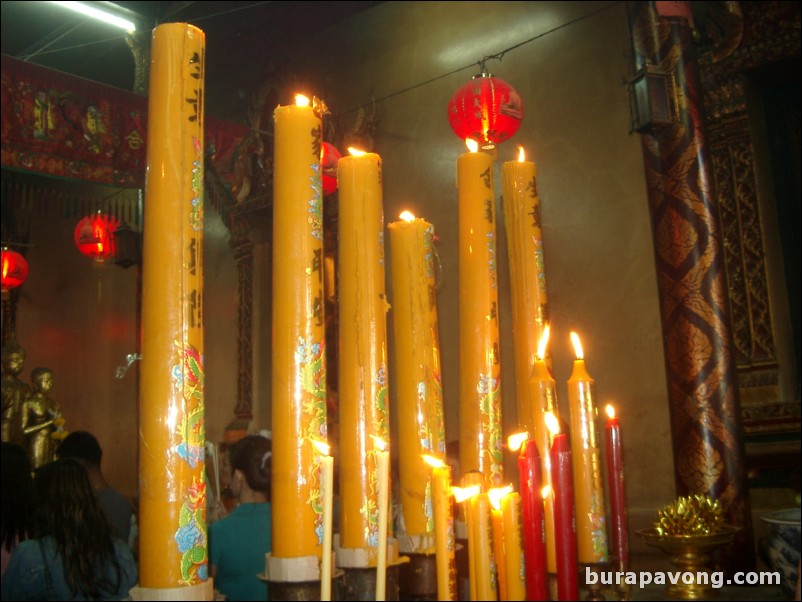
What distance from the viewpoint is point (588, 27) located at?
3.94 meters

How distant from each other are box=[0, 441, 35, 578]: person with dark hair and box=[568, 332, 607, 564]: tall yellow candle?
1427 millimetres

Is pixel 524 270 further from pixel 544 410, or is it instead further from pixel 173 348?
pixel 173 348

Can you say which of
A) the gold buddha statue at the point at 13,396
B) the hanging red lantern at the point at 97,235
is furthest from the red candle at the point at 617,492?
the gold buddha statue at the point at 13,396

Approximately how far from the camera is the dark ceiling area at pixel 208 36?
5.00 m

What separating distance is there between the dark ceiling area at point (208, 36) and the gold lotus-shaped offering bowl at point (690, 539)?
4.51m

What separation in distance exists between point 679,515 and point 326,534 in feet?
2.03

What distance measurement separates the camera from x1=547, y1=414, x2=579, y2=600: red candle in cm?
62

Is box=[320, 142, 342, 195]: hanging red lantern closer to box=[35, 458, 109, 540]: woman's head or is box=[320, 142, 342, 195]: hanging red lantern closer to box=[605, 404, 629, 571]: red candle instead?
box=[35, 458, 109, 540]: woman's head

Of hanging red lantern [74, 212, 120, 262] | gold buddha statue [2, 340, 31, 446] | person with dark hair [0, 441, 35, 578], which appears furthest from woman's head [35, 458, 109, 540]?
gold buddha statue [2, 340, 31, 446]

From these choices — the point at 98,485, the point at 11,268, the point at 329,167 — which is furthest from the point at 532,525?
the point at 11,268

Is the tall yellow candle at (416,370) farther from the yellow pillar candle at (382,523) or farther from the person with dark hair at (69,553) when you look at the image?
the person with dark hair at (69,553)

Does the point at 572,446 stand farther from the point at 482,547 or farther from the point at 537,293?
the point at 537,293

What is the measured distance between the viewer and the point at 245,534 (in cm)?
148

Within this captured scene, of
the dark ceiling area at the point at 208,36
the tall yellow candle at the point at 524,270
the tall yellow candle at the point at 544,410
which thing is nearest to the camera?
the tall yellow candle at the point at 544,410
